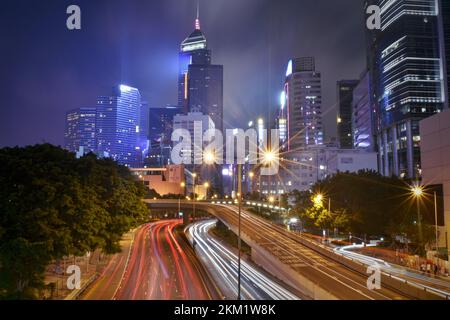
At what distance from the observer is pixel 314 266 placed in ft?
112

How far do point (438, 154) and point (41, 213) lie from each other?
139 feet

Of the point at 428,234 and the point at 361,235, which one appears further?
the point at 361,235

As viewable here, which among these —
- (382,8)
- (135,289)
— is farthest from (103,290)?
(382,8)

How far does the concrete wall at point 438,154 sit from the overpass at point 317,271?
15.4 meters

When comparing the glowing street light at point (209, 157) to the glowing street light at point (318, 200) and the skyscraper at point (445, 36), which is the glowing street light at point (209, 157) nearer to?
the skyscraper at point (445, 36)

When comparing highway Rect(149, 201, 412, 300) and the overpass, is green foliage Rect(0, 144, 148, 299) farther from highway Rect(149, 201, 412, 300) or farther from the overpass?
highway Rect(149, 201, 412, 300)

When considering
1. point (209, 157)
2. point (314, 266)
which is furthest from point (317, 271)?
point (209, 157)

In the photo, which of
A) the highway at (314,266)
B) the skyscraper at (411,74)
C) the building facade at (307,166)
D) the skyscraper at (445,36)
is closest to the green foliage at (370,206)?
the highway at (314,266)

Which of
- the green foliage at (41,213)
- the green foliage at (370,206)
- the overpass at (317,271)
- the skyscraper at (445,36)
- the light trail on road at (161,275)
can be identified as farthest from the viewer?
the skyscraper at (445,36)

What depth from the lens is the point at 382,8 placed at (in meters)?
129

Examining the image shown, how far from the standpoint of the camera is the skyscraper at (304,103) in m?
186
